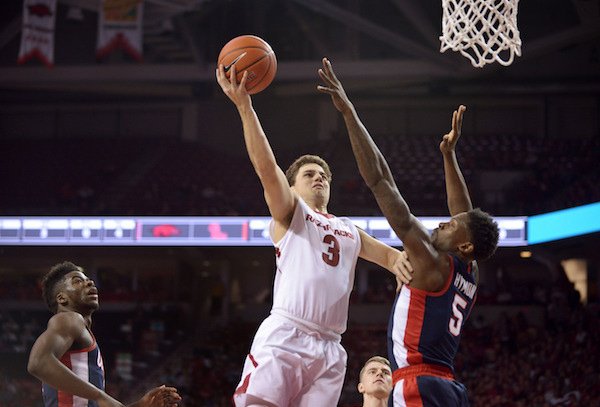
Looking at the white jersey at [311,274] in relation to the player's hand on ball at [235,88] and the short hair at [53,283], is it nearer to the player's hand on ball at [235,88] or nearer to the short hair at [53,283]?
the player's hand on ball at [235,88]

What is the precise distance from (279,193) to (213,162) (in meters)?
18.2

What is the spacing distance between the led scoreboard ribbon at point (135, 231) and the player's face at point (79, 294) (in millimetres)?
11729

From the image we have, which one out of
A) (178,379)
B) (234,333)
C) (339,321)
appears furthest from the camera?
(234,333)

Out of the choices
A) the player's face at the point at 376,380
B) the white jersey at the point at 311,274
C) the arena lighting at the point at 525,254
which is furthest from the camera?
the arena lighting at the point at 525,254

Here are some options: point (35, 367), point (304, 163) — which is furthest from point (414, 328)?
point (35, 367)

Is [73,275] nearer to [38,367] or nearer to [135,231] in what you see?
[38,367]

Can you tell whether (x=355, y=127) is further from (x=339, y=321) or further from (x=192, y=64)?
(x=192, y=64)

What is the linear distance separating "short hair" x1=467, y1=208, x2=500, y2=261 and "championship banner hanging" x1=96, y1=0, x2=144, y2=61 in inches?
543

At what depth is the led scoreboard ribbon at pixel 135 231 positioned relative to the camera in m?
16.6

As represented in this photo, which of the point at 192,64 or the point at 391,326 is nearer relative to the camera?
the point at 391,326

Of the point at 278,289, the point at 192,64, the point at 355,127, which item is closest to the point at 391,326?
the point at 278,289

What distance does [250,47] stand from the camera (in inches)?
170

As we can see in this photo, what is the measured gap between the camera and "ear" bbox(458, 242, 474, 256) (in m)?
3.93

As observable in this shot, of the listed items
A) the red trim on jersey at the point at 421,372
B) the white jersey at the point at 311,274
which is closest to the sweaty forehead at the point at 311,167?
the white jersey at the point at 311,274
